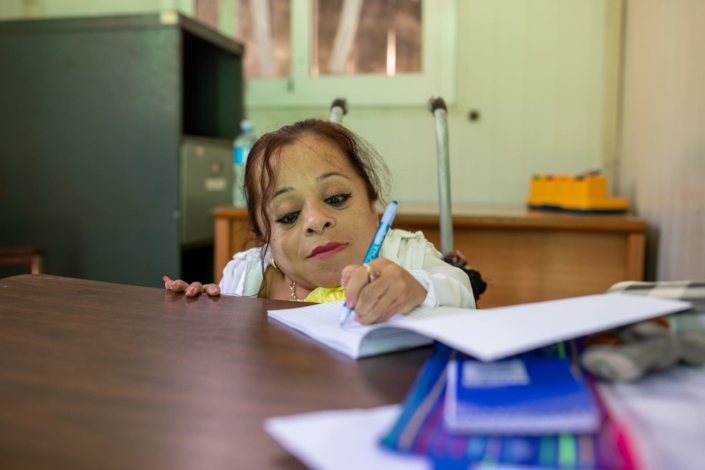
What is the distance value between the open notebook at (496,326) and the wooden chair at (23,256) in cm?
176

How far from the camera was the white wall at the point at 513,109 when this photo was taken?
8.15 feet

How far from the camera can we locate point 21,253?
6.88 feet

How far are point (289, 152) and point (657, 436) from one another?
83 centimetres

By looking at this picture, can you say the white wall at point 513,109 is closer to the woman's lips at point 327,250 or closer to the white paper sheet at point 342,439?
the woman's lips at point 327,250

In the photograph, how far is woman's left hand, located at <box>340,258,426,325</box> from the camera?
0.63 m

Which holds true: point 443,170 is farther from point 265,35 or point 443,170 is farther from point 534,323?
point 265,35

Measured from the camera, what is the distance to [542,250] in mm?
Result: 1799

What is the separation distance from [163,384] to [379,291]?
0.26m

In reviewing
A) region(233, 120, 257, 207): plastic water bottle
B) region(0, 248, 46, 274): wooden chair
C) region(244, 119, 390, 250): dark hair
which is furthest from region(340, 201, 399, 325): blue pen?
region(0, 248, 46, 274): wooden chair

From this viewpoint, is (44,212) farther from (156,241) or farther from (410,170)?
(410,170)

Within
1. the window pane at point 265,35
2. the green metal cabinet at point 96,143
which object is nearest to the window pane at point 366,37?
the window pane at point 265,35

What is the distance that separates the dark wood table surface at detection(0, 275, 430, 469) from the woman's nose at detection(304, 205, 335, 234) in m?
0.31

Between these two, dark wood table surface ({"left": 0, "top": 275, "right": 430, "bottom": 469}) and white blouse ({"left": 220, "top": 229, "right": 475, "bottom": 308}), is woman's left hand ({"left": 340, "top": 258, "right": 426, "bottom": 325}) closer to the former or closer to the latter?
dark wood table surface ({"left": 0, "top": 275, "right": 430, "bottom": 469})

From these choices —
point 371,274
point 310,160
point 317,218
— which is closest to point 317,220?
point 317,218
